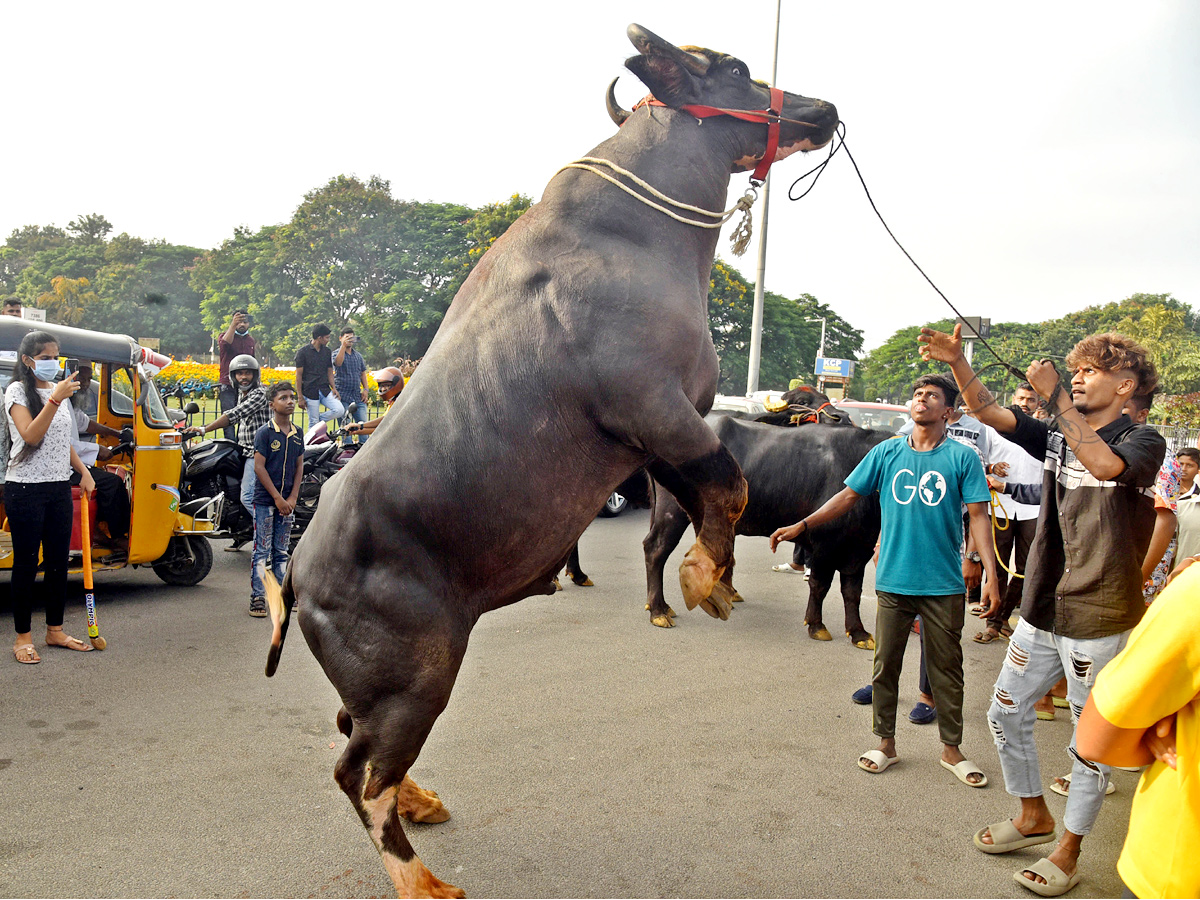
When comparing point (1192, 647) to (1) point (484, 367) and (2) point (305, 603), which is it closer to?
(1) point (484, 367)

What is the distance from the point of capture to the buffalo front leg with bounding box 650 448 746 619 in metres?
2.24

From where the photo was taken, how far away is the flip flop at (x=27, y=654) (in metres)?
5.01

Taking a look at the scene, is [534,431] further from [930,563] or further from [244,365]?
[244,365]

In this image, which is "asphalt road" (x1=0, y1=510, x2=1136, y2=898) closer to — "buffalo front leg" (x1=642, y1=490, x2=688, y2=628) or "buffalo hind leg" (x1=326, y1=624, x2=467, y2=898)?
"buffalo hind leg" (x1=326, y1=624, x2=467, y2=898)

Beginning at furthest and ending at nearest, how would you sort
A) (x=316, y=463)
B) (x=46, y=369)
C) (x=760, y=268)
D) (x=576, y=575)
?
1. (x=760, y=268)
2. (x=316, y=463)
3. (x=576, y=575)
4. (x=46, y=369)

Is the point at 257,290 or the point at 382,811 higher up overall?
the point at 257,290

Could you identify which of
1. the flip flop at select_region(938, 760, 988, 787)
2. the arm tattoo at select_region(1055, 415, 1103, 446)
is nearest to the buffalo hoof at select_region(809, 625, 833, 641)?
the flip flop at select_region(938, 760, 988, 787)

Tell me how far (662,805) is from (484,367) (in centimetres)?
232

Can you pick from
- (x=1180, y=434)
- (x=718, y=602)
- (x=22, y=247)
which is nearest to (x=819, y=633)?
(x=718, y=602)

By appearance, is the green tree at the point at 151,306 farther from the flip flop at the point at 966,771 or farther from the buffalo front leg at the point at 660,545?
the flip flop at the point at 966,771

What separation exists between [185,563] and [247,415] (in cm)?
156

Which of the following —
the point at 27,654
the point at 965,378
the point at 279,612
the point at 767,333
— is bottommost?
the point at 27,654

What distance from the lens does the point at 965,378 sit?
323 cm

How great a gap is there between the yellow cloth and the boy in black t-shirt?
6157 mm
